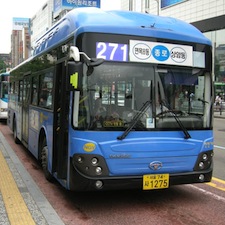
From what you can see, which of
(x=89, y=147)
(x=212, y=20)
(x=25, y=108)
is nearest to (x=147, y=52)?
(x=89, y=147)

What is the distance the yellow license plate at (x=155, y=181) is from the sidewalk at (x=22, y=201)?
4.22 ft

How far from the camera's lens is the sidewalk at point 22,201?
507 cm

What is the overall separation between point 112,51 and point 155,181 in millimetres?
1943

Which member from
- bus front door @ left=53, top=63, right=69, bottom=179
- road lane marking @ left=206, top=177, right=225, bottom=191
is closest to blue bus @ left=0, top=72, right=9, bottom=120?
bus front door @ left=53, top=63, right=69, bottom=179

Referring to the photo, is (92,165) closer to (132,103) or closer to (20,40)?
(132,103)

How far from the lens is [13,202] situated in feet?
19.1

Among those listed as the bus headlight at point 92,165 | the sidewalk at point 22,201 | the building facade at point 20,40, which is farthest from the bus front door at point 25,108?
the building facade at point 20,40

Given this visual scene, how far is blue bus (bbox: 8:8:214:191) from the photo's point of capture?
5.21 m

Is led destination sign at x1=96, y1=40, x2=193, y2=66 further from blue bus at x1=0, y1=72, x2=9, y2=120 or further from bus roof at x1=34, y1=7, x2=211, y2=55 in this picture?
blue bus at x1=0, y1=72, x2=9, y2=120

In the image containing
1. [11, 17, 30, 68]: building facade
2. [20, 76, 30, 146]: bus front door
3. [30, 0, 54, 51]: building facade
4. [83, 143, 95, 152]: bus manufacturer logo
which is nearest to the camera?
[83, 143, 95, 152]: bus manufacturer logo

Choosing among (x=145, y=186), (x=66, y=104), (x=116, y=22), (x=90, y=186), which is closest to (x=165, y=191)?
(x=145, y=186)

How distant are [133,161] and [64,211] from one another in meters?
1.27

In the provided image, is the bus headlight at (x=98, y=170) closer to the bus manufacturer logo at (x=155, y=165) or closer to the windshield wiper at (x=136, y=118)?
the windshield wiper at (x=136, y=118)

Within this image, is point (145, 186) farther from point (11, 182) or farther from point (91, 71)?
point (11, 182)
